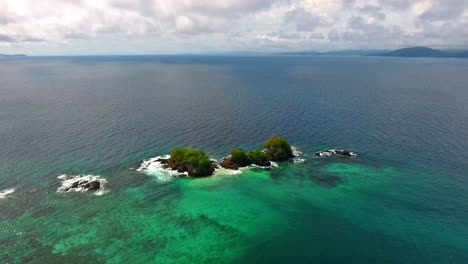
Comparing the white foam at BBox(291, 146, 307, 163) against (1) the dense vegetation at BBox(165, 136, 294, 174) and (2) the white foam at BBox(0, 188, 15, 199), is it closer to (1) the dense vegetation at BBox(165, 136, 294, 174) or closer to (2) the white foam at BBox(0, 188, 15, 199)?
(1) the dense vegetation at BBox(165, 136, 294, 174)

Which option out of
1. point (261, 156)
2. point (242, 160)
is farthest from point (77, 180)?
point (261, 156)

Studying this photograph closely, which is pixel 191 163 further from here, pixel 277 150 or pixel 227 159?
pixel 277 150

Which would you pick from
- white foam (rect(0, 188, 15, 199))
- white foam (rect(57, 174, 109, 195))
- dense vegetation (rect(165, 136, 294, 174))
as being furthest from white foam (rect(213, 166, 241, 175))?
white foam (rect(0, 188, 15, 199))

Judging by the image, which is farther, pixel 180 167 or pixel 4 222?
pixel 180 167

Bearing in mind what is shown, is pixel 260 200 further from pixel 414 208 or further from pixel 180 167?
pixel 414 208

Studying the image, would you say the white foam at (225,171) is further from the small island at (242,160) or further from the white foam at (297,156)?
the white foam at (297,156)

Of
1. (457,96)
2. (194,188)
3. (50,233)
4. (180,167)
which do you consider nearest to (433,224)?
(194,188)
